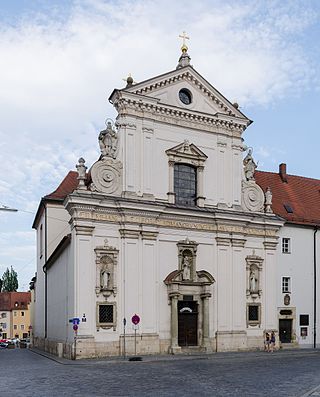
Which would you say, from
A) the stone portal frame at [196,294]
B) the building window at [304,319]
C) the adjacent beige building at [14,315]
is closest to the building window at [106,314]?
the stone portal frame at [196,294]

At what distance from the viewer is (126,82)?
38281 millimetres

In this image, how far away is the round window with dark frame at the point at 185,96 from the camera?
40406 mm

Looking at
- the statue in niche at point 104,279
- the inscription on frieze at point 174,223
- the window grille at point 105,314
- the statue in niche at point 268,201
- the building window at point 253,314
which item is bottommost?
the building window at point 253,314

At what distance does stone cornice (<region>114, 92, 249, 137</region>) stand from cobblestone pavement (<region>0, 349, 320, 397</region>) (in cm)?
1533

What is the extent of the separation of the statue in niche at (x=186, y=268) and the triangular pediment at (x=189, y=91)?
1018 cm

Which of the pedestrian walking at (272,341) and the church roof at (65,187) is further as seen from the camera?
the church roof at (65,187)

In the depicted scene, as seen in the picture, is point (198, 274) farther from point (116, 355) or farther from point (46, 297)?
point (46, 297)

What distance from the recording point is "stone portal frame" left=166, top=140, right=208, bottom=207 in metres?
Answer: 38.9

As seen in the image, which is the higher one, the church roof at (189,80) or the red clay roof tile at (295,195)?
the church roof at (189,80)

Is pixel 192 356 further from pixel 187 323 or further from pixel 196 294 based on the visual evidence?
pixel 196 294

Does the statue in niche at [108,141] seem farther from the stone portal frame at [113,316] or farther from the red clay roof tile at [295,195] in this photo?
the red clay roof tile at [295,195]

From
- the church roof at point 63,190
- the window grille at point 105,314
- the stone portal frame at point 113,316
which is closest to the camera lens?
the stone portal frame at point 113,316

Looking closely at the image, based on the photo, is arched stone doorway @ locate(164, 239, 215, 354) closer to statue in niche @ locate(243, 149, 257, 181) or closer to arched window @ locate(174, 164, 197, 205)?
arched window @ locate(174, 164, 197, 205)

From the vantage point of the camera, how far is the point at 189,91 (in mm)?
40625
